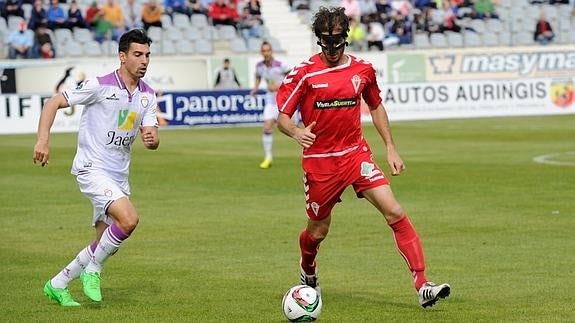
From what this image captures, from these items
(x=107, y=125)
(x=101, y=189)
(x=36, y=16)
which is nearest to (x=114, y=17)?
(x=36, y=16)

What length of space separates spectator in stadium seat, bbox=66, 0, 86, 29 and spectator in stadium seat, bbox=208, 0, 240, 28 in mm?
4661

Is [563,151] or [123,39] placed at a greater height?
[123,39]

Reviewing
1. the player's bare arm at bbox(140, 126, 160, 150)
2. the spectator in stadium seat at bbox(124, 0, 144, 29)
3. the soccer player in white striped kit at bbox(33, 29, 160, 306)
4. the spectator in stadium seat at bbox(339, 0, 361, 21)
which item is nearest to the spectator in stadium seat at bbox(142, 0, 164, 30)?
the spectator in stadium seat at bbox(124, 0, 144, 29)

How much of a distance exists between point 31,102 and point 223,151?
31.0 feet

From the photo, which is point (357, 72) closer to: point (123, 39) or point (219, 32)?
point (123, 39)

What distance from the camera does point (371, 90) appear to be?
1022cm

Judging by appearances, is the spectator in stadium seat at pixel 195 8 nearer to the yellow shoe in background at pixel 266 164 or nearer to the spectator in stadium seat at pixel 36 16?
the spectator in stadium seat at pixel 36 16

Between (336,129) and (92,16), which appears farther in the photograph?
(92,16)

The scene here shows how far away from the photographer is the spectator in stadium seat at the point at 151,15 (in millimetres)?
40875

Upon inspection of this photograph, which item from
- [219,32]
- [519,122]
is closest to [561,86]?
[519,122]

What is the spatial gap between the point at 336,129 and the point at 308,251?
3.54 feet

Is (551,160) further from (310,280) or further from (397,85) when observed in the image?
(397,85)

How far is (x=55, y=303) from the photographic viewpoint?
34.8 feet

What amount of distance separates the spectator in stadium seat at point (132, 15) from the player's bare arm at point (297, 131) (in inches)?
1249
